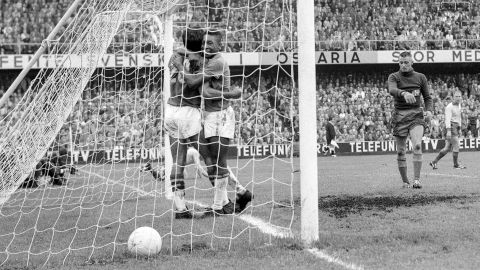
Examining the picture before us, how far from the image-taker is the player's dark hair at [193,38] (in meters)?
6.51

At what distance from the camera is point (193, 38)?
652cm

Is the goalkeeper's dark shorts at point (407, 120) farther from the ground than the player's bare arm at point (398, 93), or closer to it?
closer to it

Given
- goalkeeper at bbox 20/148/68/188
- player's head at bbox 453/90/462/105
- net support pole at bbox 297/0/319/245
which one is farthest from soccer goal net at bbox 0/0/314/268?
player's head at bbox 453/90/462/105

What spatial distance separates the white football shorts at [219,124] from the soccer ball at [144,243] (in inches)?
83.8

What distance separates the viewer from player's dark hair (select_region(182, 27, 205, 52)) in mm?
6512

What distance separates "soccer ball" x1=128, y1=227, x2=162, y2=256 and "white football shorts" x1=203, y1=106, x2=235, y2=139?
6.98 ft

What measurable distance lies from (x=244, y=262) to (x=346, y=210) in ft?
8.87

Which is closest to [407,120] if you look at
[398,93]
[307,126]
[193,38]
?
[398,93]

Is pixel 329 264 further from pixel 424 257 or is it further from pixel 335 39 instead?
pixel 335 39

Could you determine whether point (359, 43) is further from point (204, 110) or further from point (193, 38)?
point (193, 38)

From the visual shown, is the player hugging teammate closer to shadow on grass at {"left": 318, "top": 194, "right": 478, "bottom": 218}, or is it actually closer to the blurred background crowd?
shadow on grass at {"left": 318, "top": 194, "right": 478, "bottom": 218}

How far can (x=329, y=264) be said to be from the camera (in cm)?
409

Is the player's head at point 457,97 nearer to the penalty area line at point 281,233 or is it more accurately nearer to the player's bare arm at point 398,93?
the player's bare arm at point 398,93

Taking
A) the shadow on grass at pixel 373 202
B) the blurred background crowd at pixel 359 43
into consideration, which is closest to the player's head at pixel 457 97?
the shadow on grass at pixel 373 202
